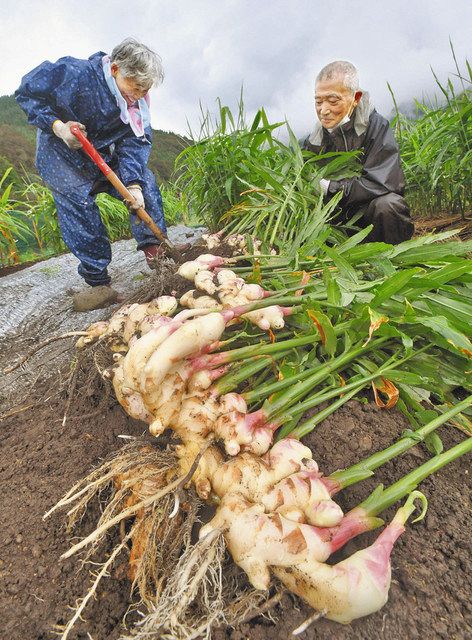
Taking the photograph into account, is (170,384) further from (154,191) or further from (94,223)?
(154,191)

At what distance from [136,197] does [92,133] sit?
0.49 m

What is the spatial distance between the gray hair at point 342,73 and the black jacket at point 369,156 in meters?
0.19

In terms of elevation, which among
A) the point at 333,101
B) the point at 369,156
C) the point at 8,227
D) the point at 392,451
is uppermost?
the point at 333,101

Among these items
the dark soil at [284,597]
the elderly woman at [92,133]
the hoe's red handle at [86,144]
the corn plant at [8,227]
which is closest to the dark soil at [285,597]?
the dark soil at [284,597]

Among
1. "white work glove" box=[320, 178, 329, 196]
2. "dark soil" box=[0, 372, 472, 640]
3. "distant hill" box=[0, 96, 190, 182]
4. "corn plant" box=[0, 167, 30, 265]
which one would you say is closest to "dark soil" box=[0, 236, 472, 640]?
"dark soil" box=[0, 372, 472, 640]

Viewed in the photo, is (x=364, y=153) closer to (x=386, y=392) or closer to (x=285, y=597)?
(x=386, y=392)

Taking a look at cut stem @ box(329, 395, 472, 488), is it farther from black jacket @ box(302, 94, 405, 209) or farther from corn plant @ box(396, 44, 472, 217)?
corn plant @ box(396, 44, 472, 217)

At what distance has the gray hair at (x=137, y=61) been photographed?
83.5 inches

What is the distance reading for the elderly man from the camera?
218 centimetres

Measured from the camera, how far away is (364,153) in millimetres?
2414

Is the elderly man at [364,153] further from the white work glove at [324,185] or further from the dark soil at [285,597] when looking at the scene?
the dark soil at [285,597]

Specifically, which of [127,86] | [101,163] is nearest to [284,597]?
[101,163]

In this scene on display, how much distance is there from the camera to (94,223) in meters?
2.52

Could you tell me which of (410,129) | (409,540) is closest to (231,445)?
(409,540)
